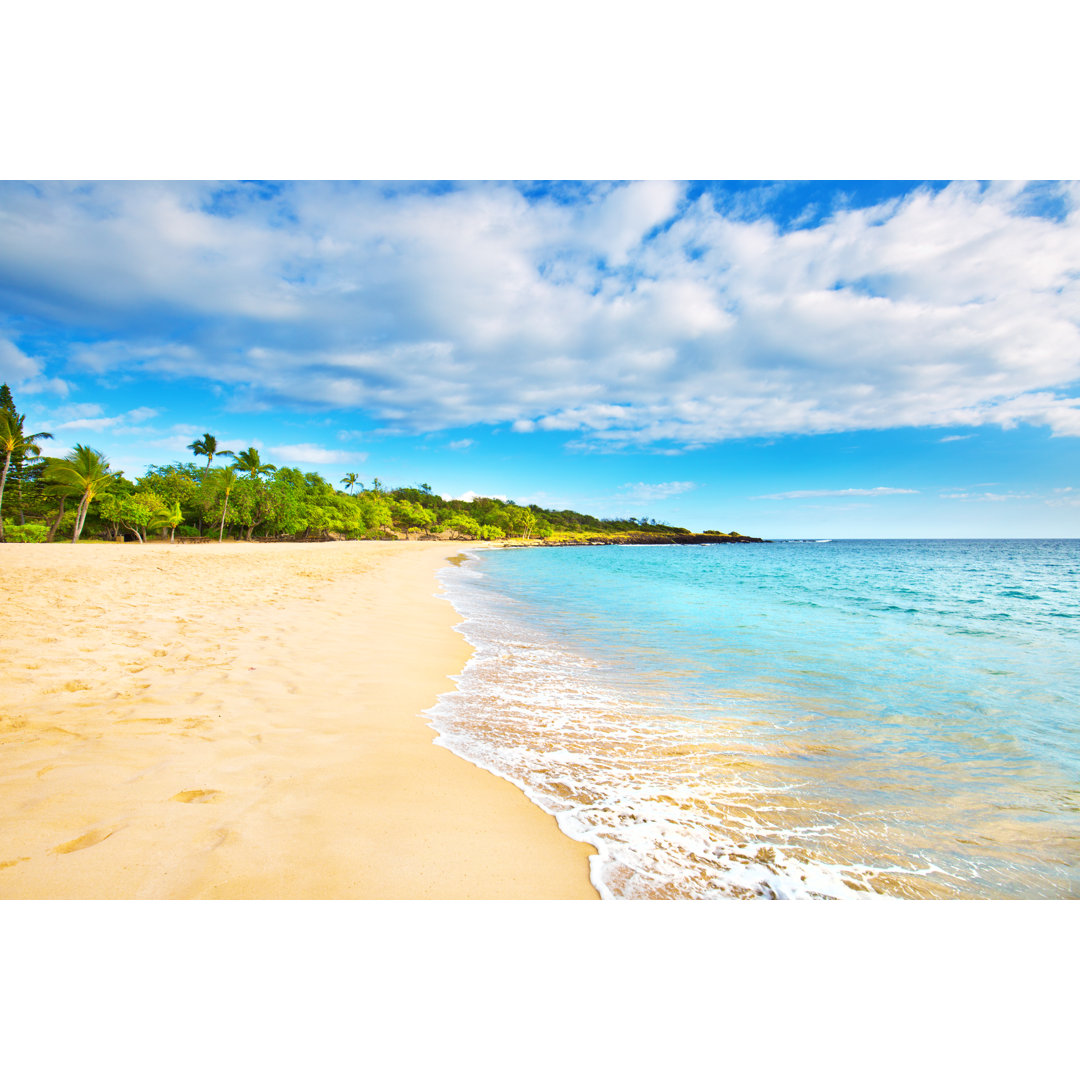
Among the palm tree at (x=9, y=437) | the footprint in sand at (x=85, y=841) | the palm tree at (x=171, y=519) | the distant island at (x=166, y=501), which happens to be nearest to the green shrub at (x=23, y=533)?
the distant island at (x=166, y=501)

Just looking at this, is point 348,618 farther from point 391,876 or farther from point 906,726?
point 906,726

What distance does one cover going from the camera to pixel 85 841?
2135 millimetres

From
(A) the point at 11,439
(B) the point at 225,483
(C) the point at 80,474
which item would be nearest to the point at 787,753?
(A) the point at 11,439

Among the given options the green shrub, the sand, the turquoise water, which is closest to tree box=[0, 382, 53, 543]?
the green shrub

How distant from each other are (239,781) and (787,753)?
398 cm

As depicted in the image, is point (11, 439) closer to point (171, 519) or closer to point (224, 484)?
point (171, 519)

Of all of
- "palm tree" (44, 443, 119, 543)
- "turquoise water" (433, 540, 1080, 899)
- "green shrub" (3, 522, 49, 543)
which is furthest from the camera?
"palm tree" (44, 443, 119, 543)

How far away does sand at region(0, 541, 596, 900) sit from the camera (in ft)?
6.76

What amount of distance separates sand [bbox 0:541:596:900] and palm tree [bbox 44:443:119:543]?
35.9 meters

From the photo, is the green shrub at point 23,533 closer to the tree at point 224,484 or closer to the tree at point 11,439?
the tree at point 11,439

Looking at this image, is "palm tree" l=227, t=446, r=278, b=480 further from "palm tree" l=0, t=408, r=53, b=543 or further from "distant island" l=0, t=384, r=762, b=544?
"palm tree" l=0, t=408, r=53, b=543

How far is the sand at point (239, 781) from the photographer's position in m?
2.06
